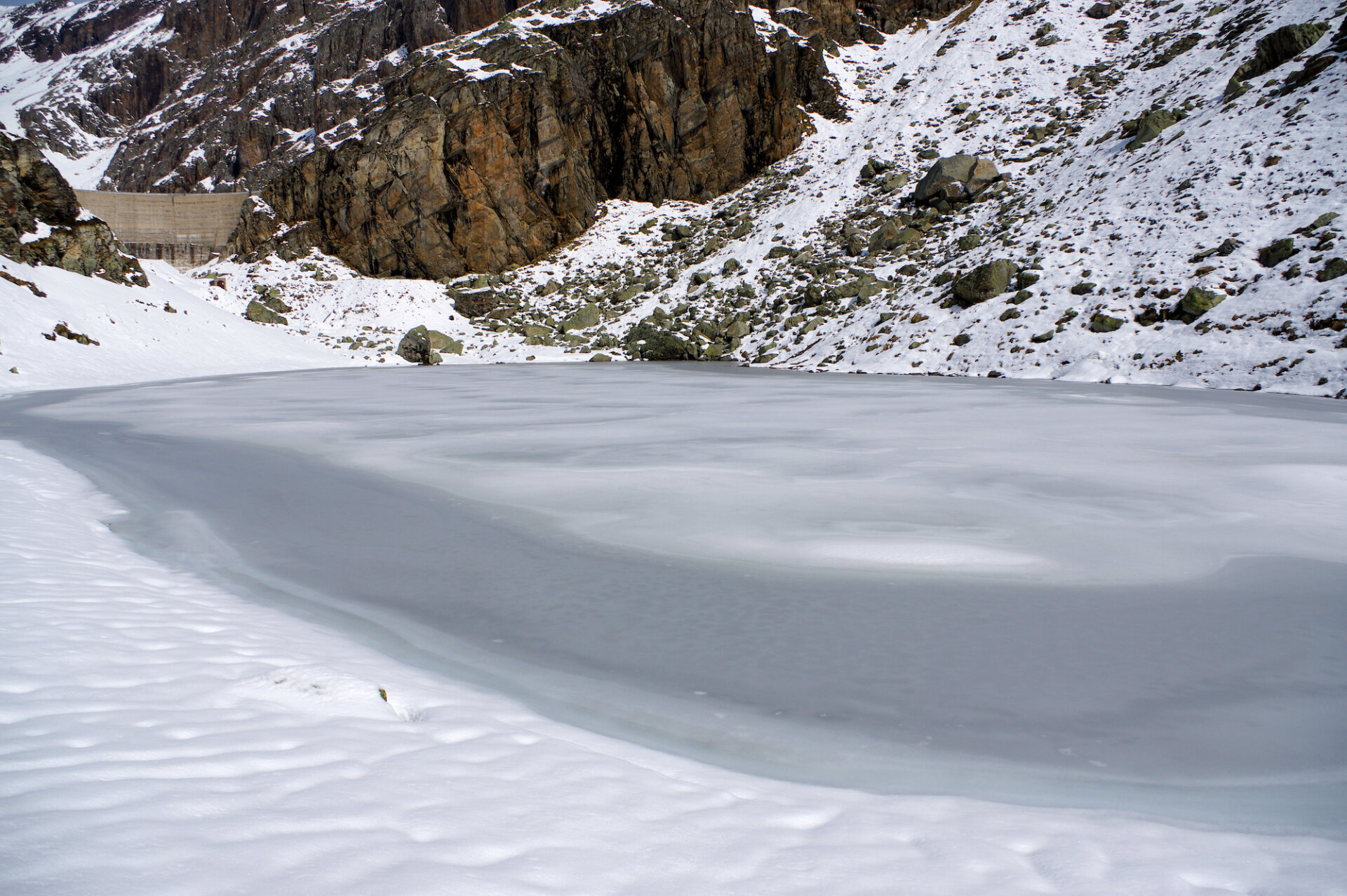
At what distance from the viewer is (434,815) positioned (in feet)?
5.35

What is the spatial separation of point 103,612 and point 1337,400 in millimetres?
14487

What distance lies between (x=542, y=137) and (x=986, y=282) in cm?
2390

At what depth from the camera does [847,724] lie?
227cm

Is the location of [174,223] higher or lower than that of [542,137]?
lower

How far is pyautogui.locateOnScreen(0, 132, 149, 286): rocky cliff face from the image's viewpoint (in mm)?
18516

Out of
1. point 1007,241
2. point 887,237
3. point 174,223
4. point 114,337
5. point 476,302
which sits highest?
point 174,223

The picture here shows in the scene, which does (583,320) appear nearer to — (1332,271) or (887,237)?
(887,237)

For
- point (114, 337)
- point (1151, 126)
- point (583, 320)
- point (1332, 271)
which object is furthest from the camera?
point (583, 320)

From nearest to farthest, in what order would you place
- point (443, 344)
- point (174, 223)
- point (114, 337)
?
1. point (114, 337)
2. point (443, 344)
3. point (174, 223)

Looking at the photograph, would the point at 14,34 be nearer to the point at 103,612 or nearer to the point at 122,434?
the point at 122,434

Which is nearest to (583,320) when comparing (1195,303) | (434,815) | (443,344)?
(443,344)

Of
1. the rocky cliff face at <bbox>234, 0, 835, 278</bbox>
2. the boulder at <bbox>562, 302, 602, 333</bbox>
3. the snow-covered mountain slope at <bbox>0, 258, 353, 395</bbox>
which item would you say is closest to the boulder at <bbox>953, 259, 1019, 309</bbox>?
the boulder at <bbox>562, 302, 602, 333</bbox>

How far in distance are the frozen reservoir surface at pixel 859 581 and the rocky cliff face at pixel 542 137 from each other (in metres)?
27.7

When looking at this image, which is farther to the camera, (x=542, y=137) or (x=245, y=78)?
(x=245, y=78)
